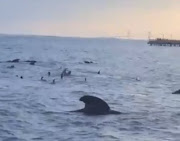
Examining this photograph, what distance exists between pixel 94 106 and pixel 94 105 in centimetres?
17

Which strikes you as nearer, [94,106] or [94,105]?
[94,105]

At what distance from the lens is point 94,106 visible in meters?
31.6

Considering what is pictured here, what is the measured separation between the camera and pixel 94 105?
31.5 metres

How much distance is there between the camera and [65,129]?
2748cm

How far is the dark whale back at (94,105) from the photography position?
3106cm

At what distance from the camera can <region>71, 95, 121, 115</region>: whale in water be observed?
102ft

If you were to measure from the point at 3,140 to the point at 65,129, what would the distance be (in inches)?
141

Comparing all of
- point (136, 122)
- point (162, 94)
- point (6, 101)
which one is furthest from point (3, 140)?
point (162, 94)

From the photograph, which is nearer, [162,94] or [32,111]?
[32,111]

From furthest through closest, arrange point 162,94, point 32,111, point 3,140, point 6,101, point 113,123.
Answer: point 162,94, point 6,101, point 32,111, point 113,123, point 3,140

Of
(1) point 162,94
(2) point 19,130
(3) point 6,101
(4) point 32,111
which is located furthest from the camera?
(1) point 162,94

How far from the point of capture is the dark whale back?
31062mm

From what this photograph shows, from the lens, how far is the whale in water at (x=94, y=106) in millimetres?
31062

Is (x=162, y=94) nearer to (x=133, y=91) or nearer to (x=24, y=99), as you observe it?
(x=133, y=91)
